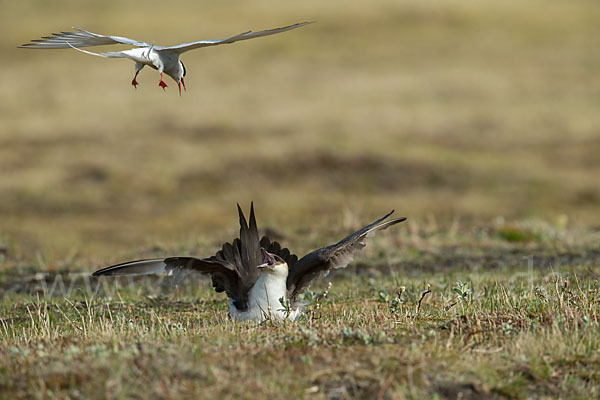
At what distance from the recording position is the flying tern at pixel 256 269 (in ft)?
20.3

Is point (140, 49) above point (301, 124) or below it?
below

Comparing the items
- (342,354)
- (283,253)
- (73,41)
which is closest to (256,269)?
(283,253)

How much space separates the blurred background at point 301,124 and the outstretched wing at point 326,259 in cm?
581

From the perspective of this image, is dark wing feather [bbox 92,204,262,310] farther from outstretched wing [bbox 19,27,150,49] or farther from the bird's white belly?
outstretched wing [bbox 19,27,150,49]

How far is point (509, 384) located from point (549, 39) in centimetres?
4312

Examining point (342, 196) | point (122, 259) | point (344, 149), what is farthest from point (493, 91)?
point (122, 259)

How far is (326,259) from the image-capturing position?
6.37m

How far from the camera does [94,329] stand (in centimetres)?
594

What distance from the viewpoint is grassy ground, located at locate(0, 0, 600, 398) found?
488 centimetres

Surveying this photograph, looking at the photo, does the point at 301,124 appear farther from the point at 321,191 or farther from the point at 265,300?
the point at 265,300

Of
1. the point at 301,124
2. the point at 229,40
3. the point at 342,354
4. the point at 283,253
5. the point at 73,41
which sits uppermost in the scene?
the point at 301,124

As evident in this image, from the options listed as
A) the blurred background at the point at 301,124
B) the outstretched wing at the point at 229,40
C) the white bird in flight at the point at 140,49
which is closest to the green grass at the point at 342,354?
the white bird in flight at the point at 140,49

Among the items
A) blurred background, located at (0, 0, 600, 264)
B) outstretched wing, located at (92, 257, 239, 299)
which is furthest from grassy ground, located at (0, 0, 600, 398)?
outstretched wing, located at (92, 257, 239, 299)

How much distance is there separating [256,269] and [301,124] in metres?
23.9
